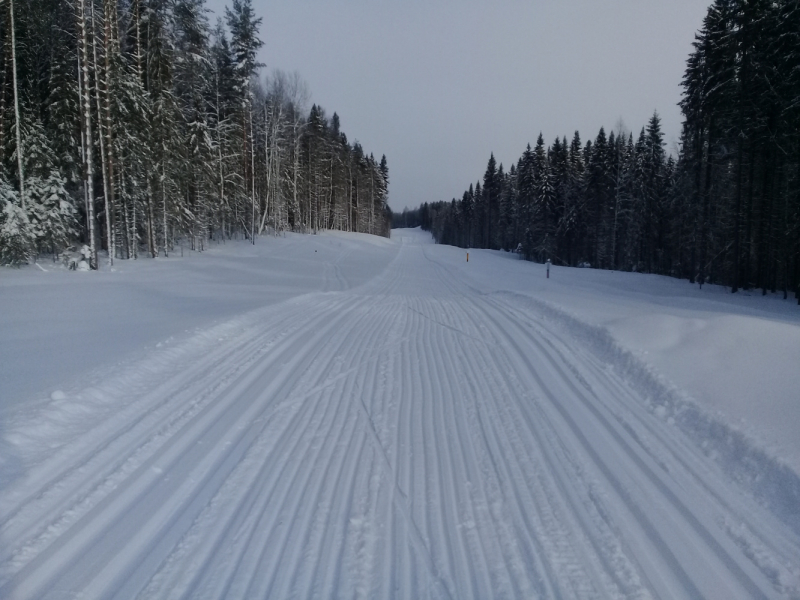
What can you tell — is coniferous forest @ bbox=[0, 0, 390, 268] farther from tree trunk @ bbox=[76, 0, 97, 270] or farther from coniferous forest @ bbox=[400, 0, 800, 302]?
coniferous forest @ bbox=[400, 0, 800, 302]

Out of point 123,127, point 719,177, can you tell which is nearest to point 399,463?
point 123,127

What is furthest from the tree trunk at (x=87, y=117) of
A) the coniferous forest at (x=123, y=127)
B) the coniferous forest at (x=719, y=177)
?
the coniferous forest at (x=719, y=177)

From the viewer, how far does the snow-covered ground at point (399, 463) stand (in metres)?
2.91

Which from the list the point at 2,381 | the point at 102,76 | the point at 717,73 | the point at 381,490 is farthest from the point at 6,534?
the point at 717,73

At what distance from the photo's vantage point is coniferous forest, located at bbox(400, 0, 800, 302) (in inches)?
838

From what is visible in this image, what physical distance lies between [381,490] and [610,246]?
2005 inches

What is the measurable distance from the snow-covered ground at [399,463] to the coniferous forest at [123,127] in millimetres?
11271

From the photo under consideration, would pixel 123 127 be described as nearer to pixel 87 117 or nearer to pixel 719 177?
pixel 87 117

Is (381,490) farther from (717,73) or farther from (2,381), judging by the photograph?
(717,73)

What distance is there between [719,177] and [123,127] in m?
33.1

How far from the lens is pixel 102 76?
18.6 meters

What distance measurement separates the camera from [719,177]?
2739 centimetres

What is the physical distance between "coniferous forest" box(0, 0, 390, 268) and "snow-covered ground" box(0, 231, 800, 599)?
11271 millimetres

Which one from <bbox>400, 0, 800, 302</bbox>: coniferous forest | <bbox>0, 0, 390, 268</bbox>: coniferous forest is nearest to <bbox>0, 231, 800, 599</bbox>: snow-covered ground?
<bbox>0, 0, 390, 268</bbox>: coniferous forest
